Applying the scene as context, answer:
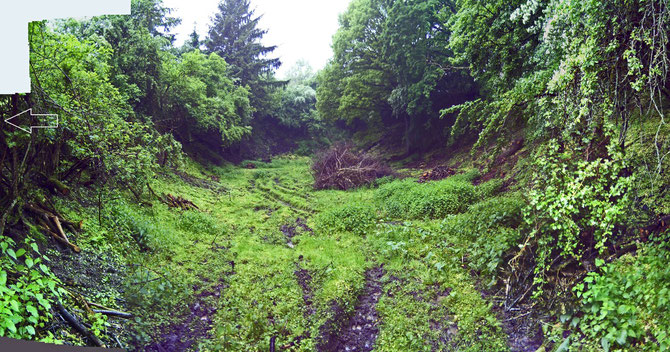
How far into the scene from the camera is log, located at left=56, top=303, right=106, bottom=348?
2213 mm

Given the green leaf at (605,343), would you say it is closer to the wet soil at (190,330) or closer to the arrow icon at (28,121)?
the wet soil at (190,330)

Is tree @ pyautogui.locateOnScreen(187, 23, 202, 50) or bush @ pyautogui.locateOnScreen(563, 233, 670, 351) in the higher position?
tree @ pyautogui.locateOnScreen(187, 23, 202, 50)

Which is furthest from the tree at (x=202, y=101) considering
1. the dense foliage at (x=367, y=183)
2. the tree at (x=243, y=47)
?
the tree at (x=243, y=47)

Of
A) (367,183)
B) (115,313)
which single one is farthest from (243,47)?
(115,313)

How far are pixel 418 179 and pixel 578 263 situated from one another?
69.8 inches

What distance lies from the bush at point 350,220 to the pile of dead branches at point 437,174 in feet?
2.25

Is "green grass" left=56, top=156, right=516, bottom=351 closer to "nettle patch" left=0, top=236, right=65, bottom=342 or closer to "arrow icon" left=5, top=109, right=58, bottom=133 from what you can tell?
"nettle patch" left=0, top=236, right=65, bottom=342

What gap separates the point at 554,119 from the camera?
253cm

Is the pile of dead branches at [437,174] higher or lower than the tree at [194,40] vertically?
lower

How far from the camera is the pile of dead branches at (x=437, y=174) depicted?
136 inches

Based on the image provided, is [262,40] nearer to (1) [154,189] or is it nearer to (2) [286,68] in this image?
(2) [286,68]

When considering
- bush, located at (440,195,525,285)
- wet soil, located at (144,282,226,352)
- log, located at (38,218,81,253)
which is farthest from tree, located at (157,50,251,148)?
bush, located at (440,195,525,285)

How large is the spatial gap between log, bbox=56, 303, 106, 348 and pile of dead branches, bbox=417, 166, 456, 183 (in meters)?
3.18

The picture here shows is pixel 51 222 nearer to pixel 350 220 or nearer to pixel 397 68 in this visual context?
pixel 350 220
